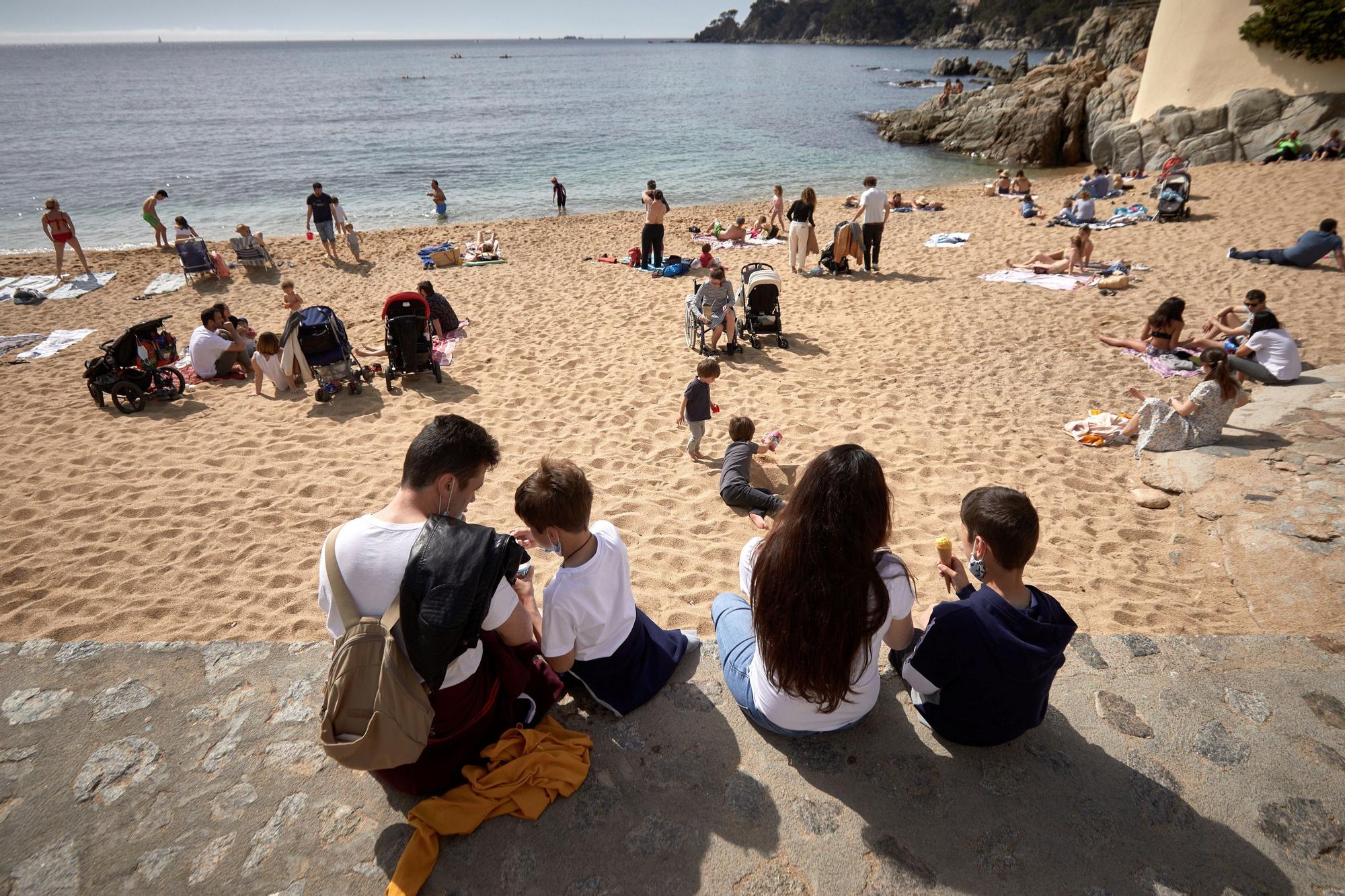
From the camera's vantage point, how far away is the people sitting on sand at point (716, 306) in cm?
829

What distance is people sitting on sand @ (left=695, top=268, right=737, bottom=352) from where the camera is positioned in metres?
8.29

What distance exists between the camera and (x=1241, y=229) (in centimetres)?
1185

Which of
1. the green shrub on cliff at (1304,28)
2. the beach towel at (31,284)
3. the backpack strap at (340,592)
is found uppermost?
the green shrub on cliff at (1304,28)

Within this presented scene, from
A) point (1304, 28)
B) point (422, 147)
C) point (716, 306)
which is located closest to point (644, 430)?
point (716, 306)

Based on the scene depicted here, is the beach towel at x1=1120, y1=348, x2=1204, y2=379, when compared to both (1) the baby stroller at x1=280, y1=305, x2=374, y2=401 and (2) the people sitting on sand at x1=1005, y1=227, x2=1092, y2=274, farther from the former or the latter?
(1) the baby stroller at x1=280, y1=305, x2=374, y2=401

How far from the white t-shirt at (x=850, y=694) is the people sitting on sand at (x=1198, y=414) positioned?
14.9 ft

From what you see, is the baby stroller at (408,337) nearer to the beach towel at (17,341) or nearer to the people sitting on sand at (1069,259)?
the beach towel at (17,341)

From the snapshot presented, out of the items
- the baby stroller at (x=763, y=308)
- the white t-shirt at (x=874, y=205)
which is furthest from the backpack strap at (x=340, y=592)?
the white t-shirt at (x=874, y=205)

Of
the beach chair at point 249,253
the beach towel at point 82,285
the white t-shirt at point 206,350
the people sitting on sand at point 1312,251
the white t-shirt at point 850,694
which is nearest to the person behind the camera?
the white t-shirt at point 850,694

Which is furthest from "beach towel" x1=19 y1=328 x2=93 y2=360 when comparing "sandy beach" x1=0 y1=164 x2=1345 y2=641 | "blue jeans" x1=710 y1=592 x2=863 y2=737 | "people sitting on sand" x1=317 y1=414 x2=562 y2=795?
"blue jeans" x1=710 y1=592 x2=863 y2=737

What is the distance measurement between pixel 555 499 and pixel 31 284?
51.5 ft

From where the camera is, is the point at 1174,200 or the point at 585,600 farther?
the point at 1174,200

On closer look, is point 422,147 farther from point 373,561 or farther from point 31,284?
point 373,561

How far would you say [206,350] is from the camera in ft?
26.3
